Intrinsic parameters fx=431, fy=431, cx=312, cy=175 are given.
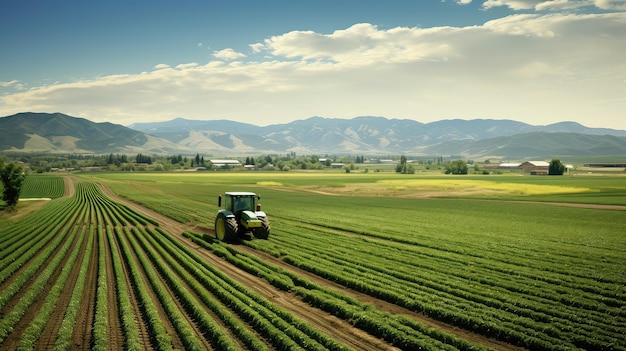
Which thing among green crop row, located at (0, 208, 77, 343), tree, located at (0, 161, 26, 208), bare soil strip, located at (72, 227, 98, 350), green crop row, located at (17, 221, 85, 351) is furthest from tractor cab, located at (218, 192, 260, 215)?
tree, located at (0, 161, 26, 208)

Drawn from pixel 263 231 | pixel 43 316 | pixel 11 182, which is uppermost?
pixel 11 182

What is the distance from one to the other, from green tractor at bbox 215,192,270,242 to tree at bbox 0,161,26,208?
42.0 metres

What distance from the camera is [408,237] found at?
95.5 ft

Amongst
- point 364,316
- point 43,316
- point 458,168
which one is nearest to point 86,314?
point 43,316

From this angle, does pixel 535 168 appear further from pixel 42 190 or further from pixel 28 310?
pixel 28 310

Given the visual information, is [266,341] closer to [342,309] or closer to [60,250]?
[342,309]

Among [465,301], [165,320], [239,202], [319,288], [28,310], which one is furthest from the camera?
[239,202]

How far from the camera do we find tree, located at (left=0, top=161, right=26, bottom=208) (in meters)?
55.3

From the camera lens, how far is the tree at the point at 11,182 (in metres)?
55.3

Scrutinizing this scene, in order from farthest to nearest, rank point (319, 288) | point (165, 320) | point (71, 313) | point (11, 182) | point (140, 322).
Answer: point (11, 182) < point (319, 288) < point (71, 313) < point (165, 320) < point (140, 322)

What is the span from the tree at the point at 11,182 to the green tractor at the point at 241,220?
4197 centimetres

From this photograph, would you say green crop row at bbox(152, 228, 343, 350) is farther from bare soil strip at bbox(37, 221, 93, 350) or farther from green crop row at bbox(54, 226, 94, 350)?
bare soil strip at bbox(37, 221, 93, 350)

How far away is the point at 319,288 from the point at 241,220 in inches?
460

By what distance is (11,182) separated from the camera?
182ft
